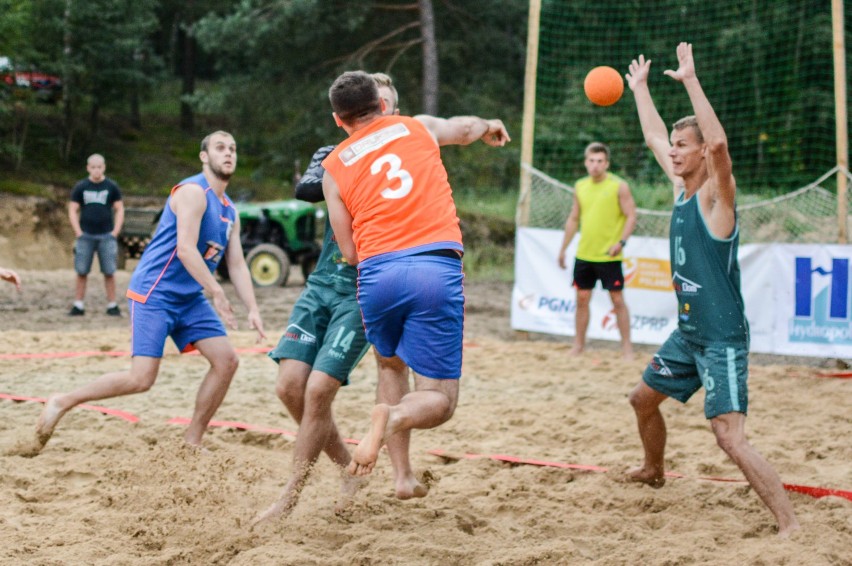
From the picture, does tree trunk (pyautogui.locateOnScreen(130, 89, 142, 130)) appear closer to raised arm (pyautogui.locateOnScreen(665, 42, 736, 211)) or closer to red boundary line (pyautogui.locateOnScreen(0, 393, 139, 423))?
red boundary line (pyautogui.locateOnScreen(0, 393, 139, 423))

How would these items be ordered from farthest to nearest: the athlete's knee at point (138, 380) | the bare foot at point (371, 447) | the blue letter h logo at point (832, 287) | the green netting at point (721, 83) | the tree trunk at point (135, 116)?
the tree trunk at point (135, 116) < the green netting at point (721, 83) < the blue letter h logo at point (832, 287) < the athlete's knee at point (138, 380) < the bare foot at point (371, 447)

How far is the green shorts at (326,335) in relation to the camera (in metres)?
4.33

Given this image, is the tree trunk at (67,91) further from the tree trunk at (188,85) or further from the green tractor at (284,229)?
the green tractor at (284,229)

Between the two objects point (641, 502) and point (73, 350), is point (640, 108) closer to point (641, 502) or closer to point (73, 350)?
point (641, 502)

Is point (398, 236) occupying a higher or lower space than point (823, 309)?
higher

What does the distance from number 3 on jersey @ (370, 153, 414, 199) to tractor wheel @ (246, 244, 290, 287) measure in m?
10.9

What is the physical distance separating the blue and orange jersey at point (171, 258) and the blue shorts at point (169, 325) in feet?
0.17

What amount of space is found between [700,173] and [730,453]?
4.16 ft

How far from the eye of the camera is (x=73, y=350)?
9.02m

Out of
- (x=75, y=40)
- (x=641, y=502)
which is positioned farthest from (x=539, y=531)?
(x=75, y=40)

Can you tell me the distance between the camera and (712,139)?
389 centimetres

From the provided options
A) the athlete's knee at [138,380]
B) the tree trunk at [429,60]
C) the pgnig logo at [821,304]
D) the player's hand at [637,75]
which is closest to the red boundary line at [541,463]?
the athlete's knee at [138,380]

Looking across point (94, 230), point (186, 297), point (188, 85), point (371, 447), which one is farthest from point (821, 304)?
point (188, 85)

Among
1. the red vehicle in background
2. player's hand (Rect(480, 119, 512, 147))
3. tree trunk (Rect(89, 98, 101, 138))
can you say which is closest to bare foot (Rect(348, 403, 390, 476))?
player's hand (Rect(480, 119, 512, 147))
